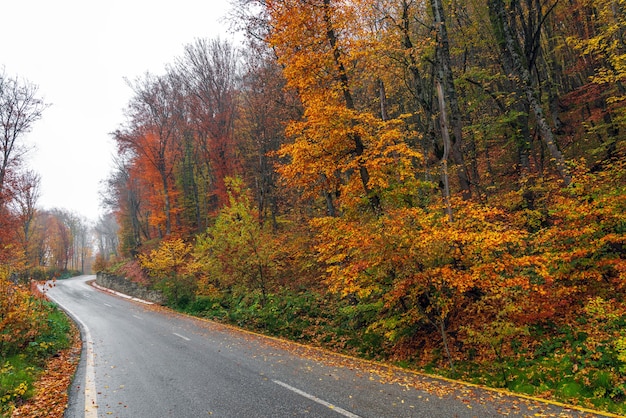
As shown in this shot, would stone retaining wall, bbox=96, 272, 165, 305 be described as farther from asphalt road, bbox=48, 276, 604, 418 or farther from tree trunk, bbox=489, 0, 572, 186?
tree trunk, bbox=489, 0, 572, 186

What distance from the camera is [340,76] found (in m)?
12.0

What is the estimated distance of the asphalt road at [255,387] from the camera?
17.6 feet

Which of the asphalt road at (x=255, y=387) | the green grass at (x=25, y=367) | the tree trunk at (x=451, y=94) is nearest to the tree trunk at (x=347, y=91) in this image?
the tree trunk at (x=451, y=94)

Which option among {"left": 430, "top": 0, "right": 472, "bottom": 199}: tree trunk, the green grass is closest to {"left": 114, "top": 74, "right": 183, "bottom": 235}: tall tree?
the green grass

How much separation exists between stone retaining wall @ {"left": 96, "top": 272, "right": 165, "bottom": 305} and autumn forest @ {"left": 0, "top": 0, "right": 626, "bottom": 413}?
384cm

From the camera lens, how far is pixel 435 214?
27.9 ft

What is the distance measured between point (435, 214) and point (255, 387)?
227 inches

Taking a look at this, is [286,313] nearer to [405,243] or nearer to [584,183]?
[405,243]

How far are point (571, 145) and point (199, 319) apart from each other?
795 inches

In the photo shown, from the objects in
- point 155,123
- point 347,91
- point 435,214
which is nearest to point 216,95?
point 155,123

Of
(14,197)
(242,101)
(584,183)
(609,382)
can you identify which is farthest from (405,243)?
(14,197)

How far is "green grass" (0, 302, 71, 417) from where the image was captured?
6.65 meters

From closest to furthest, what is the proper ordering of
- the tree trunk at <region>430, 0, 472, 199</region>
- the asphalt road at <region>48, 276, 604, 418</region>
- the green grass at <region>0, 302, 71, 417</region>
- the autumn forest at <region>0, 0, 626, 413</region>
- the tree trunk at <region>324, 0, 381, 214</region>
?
the asphalt road at <region>48, 276, 604, 418</region> < the green grass at <region>0, 302, 71, 417</region> < the autumn forest at <region>0, 0, 626, 413</region> < the tree trunk at <region>430, 0, 472, 199</region> < the tree trunk at <region>324, 0, 381, 214</region>

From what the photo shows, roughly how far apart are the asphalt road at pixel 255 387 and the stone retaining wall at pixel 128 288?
14125 millimetres
